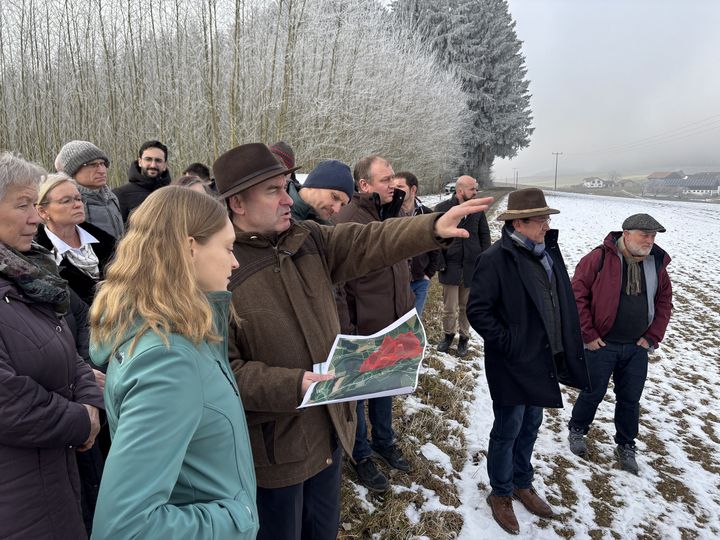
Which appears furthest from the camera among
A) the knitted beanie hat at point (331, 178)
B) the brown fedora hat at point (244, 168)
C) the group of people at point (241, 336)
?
the knitted beanie hat at point (331, 178)

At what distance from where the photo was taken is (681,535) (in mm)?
2947

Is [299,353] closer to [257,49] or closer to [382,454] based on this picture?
[382,454]

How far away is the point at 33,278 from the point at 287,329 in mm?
1039

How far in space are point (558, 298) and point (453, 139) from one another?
102 ft

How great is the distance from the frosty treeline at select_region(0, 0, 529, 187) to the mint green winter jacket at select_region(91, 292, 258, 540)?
33.0ft

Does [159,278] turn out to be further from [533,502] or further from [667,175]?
[667,175]

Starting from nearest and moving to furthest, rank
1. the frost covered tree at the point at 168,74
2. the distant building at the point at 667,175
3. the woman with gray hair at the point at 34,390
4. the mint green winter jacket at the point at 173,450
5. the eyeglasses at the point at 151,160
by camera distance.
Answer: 1. the mint green winter jacket at the point at 173,450
2. the woman with gray hair at the point at 34,390
3. the eyeglasses at the point at 151,160
4. the frost covered tree at the point at 168,74
5. the distant building at the point at 667,175

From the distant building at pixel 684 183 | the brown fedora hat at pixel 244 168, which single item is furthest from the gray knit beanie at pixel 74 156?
the distant building at pixel 684 183

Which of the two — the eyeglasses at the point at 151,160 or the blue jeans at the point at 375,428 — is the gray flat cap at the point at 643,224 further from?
the eyeglasses at the point at 151,160

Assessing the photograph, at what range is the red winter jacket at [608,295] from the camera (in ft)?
11.4

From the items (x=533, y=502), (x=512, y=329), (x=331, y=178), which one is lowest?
(x=533, y=502)

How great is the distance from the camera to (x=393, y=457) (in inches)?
131

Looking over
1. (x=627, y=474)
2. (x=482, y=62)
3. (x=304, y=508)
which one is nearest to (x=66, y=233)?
(x=304, y=508)

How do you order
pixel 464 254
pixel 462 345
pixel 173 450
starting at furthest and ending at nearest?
pixel 462 345 < pixel 464 254 < pixel 173 450
